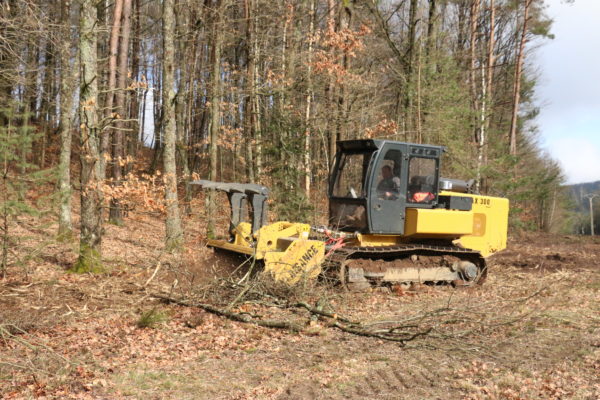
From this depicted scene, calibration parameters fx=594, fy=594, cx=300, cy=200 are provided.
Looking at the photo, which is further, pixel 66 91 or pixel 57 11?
pixel 57 11

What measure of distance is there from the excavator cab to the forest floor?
1.39 m

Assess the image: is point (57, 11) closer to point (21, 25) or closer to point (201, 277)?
point (21, 25)

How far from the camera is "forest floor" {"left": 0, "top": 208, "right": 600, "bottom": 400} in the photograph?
17.5ft

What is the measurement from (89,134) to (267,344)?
16.8ft

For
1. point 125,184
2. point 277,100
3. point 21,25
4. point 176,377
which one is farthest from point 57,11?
point 176,377

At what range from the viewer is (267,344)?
680cm

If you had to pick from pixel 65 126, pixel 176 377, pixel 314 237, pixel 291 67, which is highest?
pixel 291 67

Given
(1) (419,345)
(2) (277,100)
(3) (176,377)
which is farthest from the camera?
(2) (277,100)

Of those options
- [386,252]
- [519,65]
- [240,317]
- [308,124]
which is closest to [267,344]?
[240,317]

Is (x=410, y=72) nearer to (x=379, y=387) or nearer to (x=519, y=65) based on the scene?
(x=519, y=65)

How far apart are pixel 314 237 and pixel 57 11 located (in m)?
12.9

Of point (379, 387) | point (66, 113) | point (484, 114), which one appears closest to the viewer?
point (379, 387)

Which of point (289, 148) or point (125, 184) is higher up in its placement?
point (289, 148)

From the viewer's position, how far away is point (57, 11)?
18.4m
